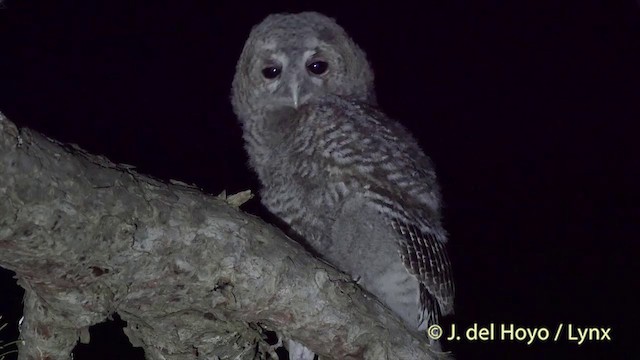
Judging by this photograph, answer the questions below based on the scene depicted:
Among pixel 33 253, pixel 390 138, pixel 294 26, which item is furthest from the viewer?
pixel 294 26

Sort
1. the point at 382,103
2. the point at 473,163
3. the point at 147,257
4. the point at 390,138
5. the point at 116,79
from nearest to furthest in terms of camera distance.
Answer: the point at 147,257
the point at 390,138
the point at 116,79
the point at 382,103
the point at 473,163

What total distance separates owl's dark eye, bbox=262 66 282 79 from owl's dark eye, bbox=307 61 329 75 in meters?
0.11

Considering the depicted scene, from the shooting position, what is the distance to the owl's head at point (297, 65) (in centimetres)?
245

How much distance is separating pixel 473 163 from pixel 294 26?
99.6 inches

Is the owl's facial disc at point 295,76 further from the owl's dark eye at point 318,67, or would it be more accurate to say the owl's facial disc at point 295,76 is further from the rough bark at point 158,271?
the rough bark at point 158,271

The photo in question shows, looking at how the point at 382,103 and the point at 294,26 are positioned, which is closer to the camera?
the point at 294,26

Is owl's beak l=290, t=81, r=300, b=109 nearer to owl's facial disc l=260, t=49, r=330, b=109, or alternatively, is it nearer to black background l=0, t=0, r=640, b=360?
owl's facial disc l=260, t=49, r=330, b=109

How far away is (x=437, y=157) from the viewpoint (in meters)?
4.71

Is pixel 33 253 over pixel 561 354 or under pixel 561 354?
under

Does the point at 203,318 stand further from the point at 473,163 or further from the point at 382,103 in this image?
the point at 473,163

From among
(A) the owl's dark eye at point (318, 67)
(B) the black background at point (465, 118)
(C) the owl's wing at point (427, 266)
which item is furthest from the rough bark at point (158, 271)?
(B) the black background at point (465, 118)

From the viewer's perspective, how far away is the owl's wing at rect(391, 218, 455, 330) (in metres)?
2.27

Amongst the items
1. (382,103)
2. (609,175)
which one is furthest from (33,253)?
(609,175)

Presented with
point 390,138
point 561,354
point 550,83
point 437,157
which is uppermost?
point 550,83
